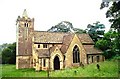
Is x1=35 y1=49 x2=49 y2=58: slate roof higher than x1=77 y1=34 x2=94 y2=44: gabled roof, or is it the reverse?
x1=77 y1=34 x2=94 y2=44: gabled roof

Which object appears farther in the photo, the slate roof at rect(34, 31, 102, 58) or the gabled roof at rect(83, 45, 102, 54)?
the gabled roof at rect(83, 45, 102, 54)

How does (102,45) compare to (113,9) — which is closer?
(113,9)

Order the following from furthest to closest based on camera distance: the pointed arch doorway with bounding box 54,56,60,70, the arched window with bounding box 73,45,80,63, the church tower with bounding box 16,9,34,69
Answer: the church tower with bounding box 16,9,34,69, the arched window with bounding box 73,45,80,63, the pointed arch doorway with bounding box 54,56,60,70

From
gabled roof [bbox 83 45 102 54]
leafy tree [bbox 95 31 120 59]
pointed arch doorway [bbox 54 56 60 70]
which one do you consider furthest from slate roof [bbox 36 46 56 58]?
leafy tree [bbox 95 31 120 59]

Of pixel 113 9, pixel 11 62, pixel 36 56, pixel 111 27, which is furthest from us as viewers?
pixel 11 62

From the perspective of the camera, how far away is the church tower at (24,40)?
28.5 feet

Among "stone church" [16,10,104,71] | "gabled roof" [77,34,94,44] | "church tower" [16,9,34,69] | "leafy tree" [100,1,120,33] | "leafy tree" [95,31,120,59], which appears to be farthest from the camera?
"gabled roof" [77,34,94,44]

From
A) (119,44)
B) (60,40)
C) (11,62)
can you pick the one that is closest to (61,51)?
(60,40)

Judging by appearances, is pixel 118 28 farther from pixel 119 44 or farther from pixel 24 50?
pixel 24 50

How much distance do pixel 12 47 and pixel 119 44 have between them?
5.82 m

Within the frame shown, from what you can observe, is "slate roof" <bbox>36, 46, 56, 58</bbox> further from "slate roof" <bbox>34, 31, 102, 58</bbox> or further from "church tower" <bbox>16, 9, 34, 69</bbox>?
"church tower" <bbox>16, 9, 34, 69</bbox>

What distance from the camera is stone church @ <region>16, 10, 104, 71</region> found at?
814 centimetres

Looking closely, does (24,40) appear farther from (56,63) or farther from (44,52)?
(56,63)

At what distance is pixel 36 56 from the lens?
26.8 feet
